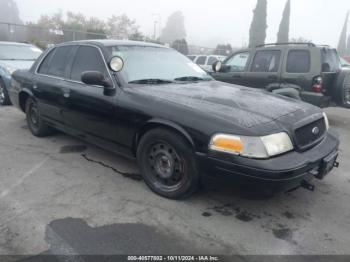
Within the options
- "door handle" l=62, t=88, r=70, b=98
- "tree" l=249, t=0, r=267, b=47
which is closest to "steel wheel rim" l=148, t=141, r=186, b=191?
"door handle" l=62, t=88, r=70, b=98

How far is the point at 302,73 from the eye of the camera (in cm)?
671

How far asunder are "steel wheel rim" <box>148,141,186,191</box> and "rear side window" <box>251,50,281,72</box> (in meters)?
4.68

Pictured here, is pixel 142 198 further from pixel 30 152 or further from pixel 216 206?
pixel 30 152

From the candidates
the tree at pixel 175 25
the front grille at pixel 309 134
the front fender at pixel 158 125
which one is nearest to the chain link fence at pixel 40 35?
the front fender at pixel 158 125

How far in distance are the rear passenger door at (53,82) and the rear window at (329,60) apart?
16.0 ft

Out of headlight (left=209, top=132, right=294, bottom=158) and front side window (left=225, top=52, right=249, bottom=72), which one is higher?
front side window (left=225, top=52, right=249, bottom=72)

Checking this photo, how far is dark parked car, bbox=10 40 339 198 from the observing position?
2799 mm

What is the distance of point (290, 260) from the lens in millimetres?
2527

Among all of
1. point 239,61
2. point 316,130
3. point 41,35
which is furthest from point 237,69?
point 41,35

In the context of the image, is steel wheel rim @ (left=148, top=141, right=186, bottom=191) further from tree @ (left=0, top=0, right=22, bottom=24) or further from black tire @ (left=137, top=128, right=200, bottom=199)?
tree @ (left=0, top=0, right=22, bottom=24)

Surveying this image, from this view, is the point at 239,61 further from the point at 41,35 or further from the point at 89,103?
the point at 41,35

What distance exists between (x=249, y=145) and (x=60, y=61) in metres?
3.21

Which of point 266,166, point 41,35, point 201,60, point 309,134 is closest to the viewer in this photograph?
point 266,166

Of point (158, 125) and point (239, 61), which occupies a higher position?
point (239, 61)
